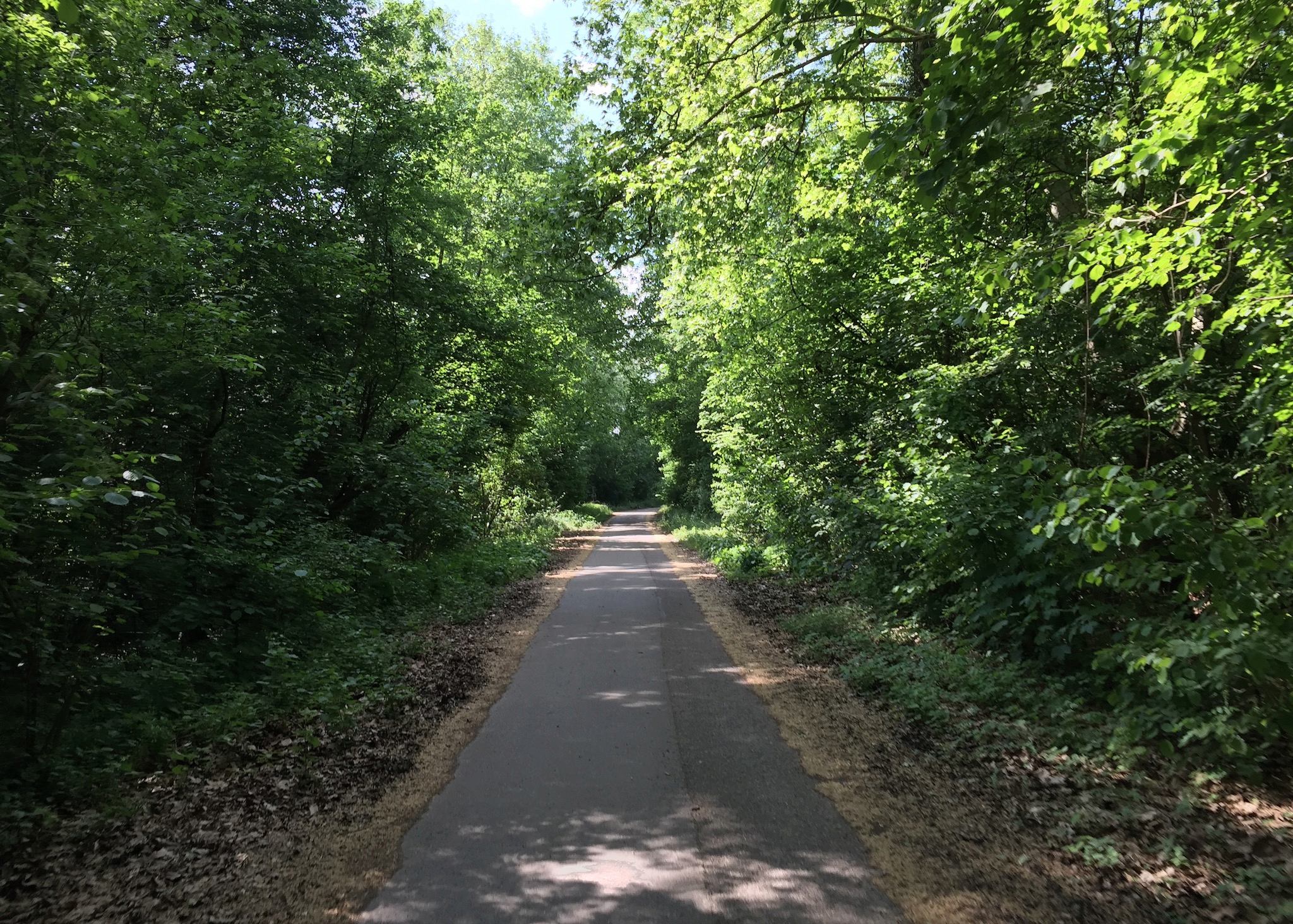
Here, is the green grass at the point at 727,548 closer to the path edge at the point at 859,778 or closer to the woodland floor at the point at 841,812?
the path edge at the point at 859,778

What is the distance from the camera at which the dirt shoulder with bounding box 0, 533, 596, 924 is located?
11.8 feet

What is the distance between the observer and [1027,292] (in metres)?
6.58

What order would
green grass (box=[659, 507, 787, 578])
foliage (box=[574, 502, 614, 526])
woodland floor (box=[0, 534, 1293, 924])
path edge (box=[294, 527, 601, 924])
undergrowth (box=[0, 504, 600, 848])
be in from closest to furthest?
woodland floor (box=[0, 534, 1293, 924]) → path edge (box=[294, 527, 601, 924]) → undergrowth (box=[0, 504, 600, 848]) → green grass (box=[659, 507, 787, 578]) → foliage (box=[574, 502, 614, 526])

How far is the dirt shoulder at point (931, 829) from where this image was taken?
3.46m

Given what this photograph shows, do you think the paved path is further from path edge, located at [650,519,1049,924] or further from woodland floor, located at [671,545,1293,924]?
woodland floor, located at [671,545,1293,924]

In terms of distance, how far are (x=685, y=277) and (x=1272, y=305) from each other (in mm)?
11363

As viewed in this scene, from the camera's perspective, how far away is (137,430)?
7.29 metres

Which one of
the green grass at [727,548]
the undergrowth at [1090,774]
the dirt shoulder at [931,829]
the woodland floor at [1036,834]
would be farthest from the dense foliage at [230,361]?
the undergrowth at [1090,774]

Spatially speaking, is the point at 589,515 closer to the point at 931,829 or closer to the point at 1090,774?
the point at 1090,774

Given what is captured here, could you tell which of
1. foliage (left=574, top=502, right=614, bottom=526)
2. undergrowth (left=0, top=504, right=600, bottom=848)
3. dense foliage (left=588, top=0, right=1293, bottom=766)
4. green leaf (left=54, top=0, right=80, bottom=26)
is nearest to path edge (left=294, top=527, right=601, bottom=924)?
undergrowth (left=0, top=504, right=600, bottom=848)

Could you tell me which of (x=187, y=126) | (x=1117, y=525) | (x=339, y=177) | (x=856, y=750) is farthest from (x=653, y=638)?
(x=339, y=177)

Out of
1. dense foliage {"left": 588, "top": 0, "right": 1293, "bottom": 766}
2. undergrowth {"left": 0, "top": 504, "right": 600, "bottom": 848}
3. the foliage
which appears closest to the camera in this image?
dense foliage {"left": 588, "top": 0, "right": 1293, "bottom": 766}

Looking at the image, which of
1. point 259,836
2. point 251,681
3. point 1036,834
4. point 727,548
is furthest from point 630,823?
point 727,548

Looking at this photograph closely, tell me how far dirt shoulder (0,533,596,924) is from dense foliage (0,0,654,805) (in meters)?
0.46
